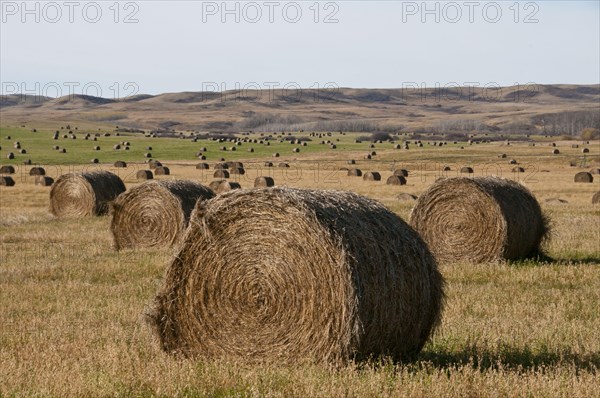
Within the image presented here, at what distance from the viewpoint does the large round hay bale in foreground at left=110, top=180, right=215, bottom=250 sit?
20.6 metres

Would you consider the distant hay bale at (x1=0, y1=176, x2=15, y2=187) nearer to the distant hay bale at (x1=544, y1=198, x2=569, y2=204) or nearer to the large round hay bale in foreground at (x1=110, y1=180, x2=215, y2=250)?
the large round hay bale in foreground at (x1=110, y1=180, x2=215, y2=250)

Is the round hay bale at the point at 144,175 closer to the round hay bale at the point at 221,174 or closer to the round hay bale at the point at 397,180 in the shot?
the round hay bale at the point at 221,174

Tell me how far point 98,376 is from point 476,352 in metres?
3.70

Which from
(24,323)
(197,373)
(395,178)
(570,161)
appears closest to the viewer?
(197,373)

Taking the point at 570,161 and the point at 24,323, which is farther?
the point at 570,161

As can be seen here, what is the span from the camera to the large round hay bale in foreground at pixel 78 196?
29.0 m

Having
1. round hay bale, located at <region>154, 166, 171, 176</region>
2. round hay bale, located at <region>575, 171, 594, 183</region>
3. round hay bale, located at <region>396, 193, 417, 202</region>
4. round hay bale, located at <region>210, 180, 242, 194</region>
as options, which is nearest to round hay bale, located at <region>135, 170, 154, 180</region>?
round hay bale, located at <region>154, 166, 171, 176</region>

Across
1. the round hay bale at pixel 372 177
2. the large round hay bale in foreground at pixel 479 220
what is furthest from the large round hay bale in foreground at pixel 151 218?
the round hay bale at pixel 372 177

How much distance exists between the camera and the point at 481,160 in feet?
225

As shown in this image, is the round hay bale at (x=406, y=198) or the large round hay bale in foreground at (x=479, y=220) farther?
the round hay bale at (x=406, y=198)

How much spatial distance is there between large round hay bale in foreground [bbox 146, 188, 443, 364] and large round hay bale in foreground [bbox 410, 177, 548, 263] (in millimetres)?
8038

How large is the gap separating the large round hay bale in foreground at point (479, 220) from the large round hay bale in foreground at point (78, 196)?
13.7m

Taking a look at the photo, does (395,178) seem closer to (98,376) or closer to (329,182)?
(329,182)

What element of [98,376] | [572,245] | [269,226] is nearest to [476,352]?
[269,226]
